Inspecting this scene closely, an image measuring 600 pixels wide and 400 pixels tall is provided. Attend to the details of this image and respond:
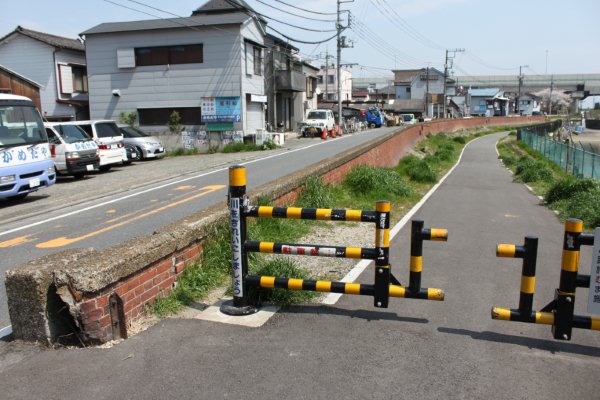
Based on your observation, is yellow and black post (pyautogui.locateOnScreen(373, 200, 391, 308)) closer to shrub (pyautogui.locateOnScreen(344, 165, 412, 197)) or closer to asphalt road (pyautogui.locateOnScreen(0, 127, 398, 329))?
asphalt road (pyautogui.locateOnScreen(0, 127, 398, 329))

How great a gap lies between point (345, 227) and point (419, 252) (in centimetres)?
474

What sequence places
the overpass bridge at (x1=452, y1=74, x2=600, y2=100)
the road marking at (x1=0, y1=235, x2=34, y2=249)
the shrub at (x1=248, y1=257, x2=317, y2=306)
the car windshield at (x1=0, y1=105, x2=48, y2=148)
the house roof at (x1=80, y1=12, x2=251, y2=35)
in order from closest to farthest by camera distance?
the shrub at (x1=248, y1=257, x2=317, y2=306) → the road marking at (x1=0, y1=235, x2=34, y2=249) → the car windshield at (x1=0, y1=105, x2=48, y2=148) → the house roof at (x1=80, y1=12, x2=251, y2=35) → the overpass bridge at (x1=452, y1=74, x2=600, y2=100)

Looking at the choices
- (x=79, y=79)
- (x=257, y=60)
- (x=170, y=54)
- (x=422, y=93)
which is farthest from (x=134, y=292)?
(x=422, y=93)

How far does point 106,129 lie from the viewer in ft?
65.4

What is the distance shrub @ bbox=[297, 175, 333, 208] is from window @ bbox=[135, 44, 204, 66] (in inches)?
854

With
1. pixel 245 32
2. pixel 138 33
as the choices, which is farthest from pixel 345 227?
pixel 138 33

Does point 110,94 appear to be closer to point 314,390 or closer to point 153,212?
point 153,212

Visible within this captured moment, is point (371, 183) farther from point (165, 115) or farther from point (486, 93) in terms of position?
point (486, 93)

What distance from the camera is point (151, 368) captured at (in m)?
3.84

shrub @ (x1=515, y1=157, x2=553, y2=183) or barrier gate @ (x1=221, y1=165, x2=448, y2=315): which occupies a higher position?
barrier gate @ (x1=221, y1=165, x2=448, y2=315)

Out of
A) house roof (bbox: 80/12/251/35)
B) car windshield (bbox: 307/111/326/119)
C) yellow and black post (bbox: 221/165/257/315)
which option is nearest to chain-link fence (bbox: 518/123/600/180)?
car windshield (bbox: 307/111/326/119)

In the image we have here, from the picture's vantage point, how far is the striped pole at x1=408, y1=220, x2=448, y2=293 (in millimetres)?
4590

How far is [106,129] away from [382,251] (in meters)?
17.6

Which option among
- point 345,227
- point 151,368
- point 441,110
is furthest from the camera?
point 441,110
